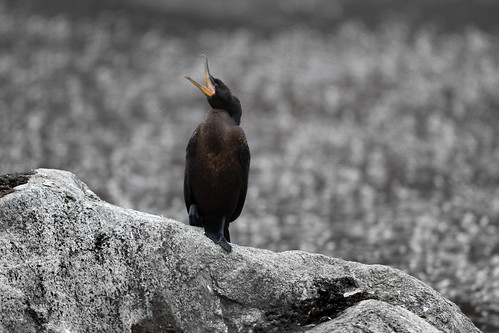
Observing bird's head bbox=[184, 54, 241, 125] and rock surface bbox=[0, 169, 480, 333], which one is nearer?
rock surface bbox=[0, 169, 480, 333]

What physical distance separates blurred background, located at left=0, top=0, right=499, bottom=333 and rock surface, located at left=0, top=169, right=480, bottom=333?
487 cm

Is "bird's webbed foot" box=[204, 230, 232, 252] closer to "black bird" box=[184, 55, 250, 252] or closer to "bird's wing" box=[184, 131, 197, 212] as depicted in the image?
"black bird" box=[184, 55, 250, 252]

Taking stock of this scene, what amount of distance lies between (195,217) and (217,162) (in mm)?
552

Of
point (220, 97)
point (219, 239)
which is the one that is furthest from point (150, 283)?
point (220, 97)

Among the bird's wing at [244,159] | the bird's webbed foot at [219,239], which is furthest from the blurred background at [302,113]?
the bird's webbed foot at [219,239]

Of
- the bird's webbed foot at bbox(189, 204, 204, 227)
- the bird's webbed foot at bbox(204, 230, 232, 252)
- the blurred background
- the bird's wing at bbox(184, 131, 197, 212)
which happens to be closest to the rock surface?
the bird's webbed foot at bbox(204, 230, 232, 252)

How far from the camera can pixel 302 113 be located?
749 inches

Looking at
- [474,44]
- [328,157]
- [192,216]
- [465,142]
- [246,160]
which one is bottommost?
[192,216]

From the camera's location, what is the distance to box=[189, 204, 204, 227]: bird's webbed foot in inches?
266

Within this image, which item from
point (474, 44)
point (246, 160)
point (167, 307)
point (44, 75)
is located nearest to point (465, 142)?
point (474, 44)

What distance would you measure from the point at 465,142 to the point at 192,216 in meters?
12.9

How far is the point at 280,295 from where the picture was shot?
5.81 meters

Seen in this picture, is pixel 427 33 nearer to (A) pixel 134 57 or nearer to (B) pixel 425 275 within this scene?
(A) pixel 134 57

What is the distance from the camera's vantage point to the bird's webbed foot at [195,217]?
6.75m
